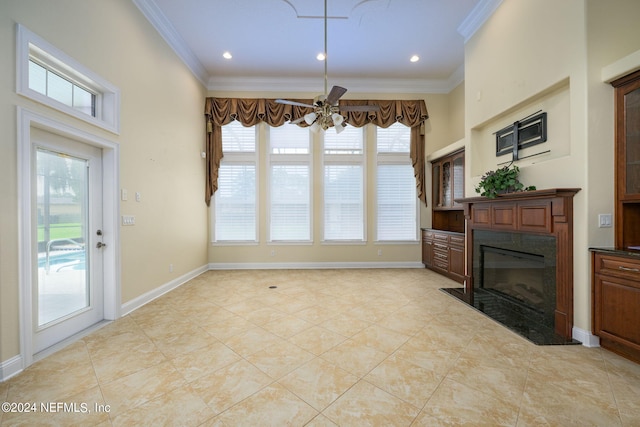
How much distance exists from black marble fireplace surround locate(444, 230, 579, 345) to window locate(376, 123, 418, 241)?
1942mm

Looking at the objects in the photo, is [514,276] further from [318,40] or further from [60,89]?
[60,89]

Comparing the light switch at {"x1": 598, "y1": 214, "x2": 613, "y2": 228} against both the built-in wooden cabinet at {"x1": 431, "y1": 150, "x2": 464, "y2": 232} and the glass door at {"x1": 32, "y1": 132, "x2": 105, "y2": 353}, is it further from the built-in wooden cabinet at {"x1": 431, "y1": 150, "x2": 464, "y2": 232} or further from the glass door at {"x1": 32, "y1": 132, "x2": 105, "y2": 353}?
the glass door at {"x1": 32, "y1": 132, "x2": 105, "y2": 353}

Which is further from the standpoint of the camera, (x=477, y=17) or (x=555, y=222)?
(x=477, y=17)

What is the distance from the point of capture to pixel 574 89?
2562mm

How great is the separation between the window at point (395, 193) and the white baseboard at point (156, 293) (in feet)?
13.1

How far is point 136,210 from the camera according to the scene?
3449 mm

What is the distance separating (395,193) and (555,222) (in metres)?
3.32

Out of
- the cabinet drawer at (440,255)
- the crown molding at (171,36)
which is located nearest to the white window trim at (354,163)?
the cabinet drawer at (440,255)

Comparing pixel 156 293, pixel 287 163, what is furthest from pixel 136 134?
pixel 287 163

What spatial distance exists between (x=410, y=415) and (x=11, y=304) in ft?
10.1

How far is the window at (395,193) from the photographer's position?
5.85 m

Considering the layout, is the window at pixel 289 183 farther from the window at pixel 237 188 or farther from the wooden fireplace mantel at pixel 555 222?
the wooden fireplace mantel at pixel 555 222

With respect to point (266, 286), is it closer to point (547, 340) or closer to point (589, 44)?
point (547, 340)

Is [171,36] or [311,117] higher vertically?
[171,36]
